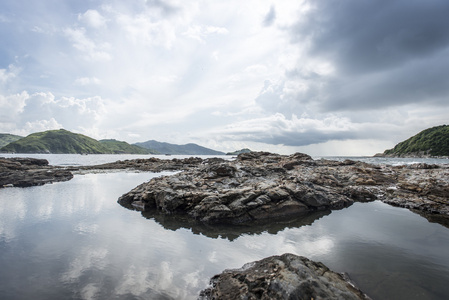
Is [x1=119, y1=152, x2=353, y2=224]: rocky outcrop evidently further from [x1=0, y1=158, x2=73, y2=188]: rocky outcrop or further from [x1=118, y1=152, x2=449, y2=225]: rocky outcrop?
[x1=0, y1=158, x2=73, y2=188]: rocky outcrop

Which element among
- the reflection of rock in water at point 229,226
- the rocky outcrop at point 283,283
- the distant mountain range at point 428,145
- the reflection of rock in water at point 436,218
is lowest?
the reflection of rock in water at point 229,226

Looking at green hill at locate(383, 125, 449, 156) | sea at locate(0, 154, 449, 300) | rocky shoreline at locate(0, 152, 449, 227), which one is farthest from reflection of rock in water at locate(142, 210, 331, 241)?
green hill at locate(383, 125, 449, 156)

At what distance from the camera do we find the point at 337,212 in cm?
2191

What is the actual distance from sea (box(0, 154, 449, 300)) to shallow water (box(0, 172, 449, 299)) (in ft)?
0.18

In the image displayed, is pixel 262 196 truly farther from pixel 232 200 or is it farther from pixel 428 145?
pixel 428 145

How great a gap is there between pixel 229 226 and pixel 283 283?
10.5 m

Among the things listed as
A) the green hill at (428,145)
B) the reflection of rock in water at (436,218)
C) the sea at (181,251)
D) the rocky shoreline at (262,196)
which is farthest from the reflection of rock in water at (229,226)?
the green hill at (428,145)

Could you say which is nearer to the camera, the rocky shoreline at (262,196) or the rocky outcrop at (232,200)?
the rocky outcrop at (232,200)

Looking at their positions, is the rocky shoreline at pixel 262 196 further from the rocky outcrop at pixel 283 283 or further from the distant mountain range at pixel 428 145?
the distant mountain range at pixel 428 145

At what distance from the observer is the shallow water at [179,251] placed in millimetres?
9203

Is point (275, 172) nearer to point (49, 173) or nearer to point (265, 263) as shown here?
point (265, 263)

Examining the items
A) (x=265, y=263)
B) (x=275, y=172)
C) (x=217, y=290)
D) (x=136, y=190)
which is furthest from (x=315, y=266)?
(x=275, y=172)

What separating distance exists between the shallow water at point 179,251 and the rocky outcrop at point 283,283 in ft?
4.51

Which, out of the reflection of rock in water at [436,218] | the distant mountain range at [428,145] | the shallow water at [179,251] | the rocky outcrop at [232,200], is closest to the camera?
the shallow water at [179,251]
